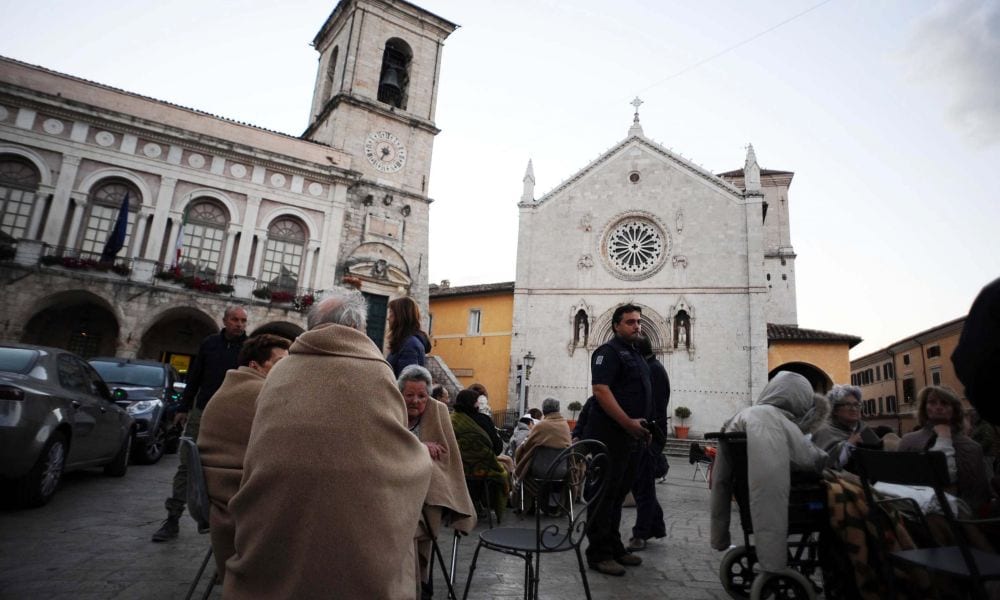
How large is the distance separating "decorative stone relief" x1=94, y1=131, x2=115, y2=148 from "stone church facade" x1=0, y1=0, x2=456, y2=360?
41 mm

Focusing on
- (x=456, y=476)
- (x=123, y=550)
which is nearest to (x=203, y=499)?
(x=456, y=476)

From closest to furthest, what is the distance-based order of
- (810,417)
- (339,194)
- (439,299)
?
(810,417)
(339,194)
(439,299)

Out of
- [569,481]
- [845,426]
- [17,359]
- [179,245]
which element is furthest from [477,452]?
[179,245]

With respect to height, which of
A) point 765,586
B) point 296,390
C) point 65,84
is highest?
point 65,84

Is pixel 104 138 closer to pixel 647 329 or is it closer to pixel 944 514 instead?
pixel 647 329

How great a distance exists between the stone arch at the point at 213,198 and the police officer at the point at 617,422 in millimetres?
17195

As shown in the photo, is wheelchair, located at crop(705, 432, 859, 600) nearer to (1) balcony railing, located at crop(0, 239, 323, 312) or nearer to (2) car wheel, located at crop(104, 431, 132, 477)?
(2) car wheel, located at crop(104, 431, 132, 477)

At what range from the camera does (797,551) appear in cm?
337

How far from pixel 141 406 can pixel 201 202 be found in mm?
11915

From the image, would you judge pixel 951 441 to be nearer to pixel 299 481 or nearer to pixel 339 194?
pixel 299 481

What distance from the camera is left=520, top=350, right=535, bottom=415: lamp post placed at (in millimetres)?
20922

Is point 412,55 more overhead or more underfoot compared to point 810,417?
more overhead

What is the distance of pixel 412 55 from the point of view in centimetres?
2256

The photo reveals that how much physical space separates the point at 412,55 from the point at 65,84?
1209 cm
